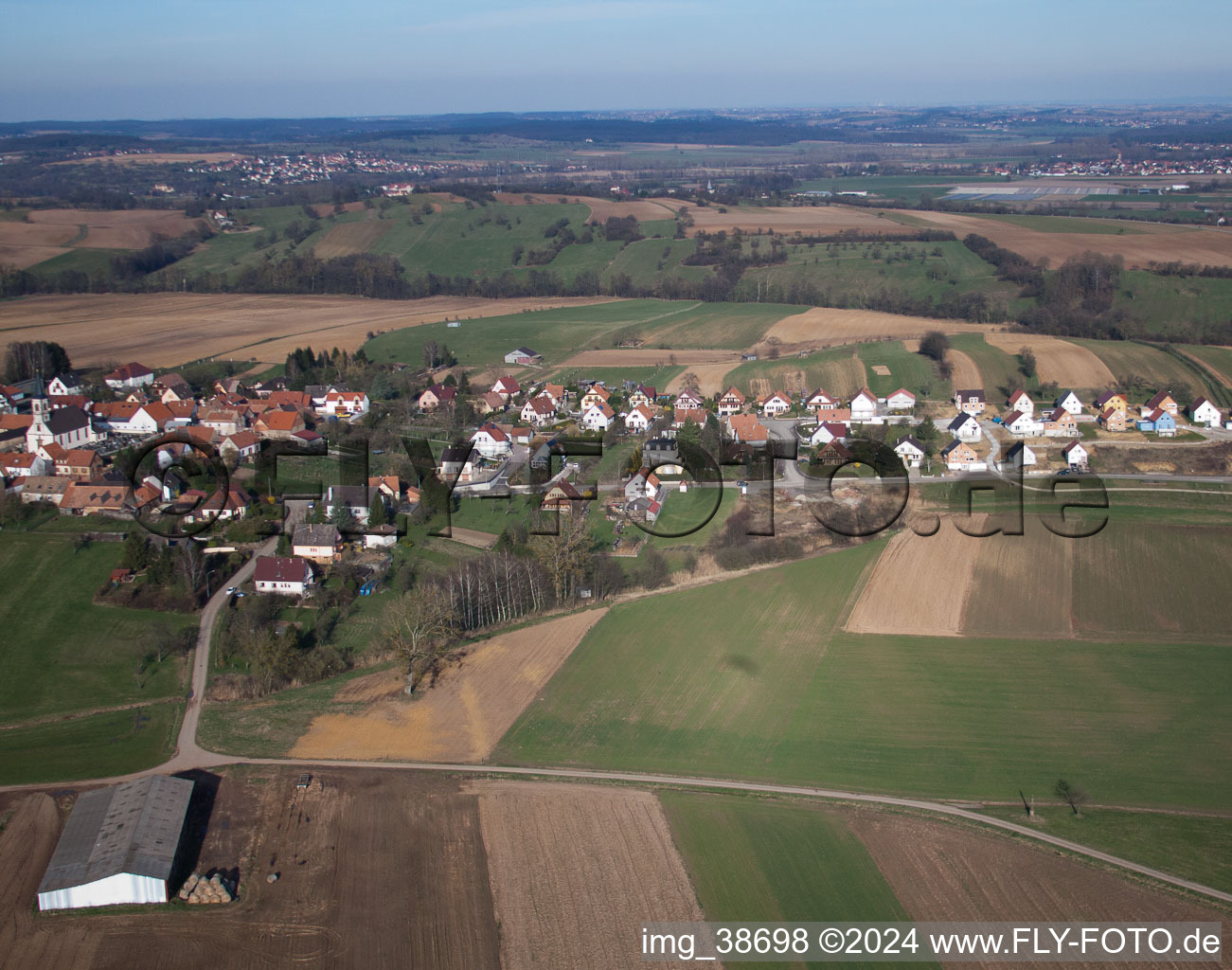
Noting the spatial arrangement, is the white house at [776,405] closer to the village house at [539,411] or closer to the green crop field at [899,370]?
the green crop field at [899,370]

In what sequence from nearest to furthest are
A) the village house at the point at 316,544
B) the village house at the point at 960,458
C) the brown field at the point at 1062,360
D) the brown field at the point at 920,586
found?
1. the brown field at the point at 920,586
2. the village house at the point at 316,544
3. the village house at the point at 960,458
4. the brown field at the point at 1062,360

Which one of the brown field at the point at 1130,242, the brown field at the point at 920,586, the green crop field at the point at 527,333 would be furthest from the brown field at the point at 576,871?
the brown field at the point at 1130,242

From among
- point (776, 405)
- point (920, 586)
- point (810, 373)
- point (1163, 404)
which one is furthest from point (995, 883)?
point (810, 373)

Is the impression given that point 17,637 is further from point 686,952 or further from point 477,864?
point 686,952

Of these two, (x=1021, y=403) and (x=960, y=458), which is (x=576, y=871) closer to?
(x=960, y=458)

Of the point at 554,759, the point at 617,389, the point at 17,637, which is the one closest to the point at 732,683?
the point at 554,759

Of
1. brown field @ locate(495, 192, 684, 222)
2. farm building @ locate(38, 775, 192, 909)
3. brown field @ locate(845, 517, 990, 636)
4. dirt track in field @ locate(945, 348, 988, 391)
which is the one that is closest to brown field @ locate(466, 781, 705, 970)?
farm building @ locate(38, 775, 192, 909)

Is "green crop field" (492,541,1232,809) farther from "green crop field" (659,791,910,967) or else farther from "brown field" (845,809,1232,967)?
"brown field" (845,809,1232,967)
